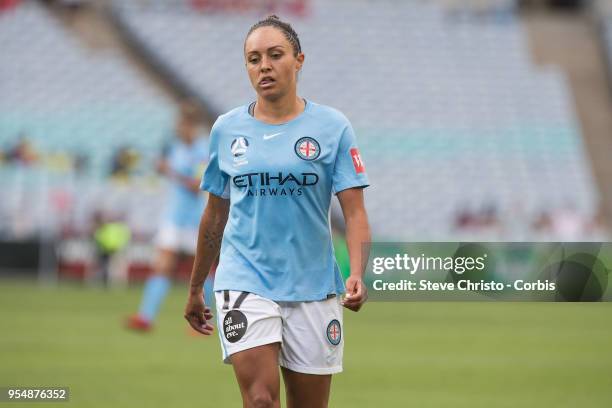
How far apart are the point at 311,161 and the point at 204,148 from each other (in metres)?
8.75

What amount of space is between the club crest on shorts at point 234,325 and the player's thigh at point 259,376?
8cm

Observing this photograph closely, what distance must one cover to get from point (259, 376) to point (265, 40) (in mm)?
1473

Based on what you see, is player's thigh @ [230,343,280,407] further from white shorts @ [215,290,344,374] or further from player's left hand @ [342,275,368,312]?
player's left hand @ [342,275,368,312]

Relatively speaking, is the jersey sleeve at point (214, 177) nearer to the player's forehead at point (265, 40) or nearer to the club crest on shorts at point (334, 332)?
the player's forehead at point (265, 40)

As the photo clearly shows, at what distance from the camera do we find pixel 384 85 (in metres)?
31.6

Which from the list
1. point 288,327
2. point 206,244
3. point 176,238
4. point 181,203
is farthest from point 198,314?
point 181,203

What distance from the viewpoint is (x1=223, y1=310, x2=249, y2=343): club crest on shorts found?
5273mm

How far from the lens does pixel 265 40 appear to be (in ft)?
17.5

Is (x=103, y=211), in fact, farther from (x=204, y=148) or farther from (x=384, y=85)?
(x=204, y=148)

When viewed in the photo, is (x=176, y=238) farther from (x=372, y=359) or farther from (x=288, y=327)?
(x=288, y=327)

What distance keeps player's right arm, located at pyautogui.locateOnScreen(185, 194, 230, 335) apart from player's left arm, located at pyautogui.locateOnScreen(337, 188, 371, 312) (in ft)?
2.05

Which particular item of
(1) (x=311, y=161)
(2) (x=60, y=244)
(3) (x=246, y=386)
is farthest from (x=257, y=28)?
(2) (x=60, y=244)

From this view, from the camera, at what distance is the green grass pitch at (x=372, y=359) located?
8.86 meters

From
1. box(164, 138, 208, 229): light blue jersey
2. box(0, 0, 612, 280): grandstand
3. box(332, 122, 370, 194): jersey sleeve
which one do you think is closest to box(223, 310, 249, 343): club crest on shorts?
box(332, 122, 370, 194): jersey sleeve
